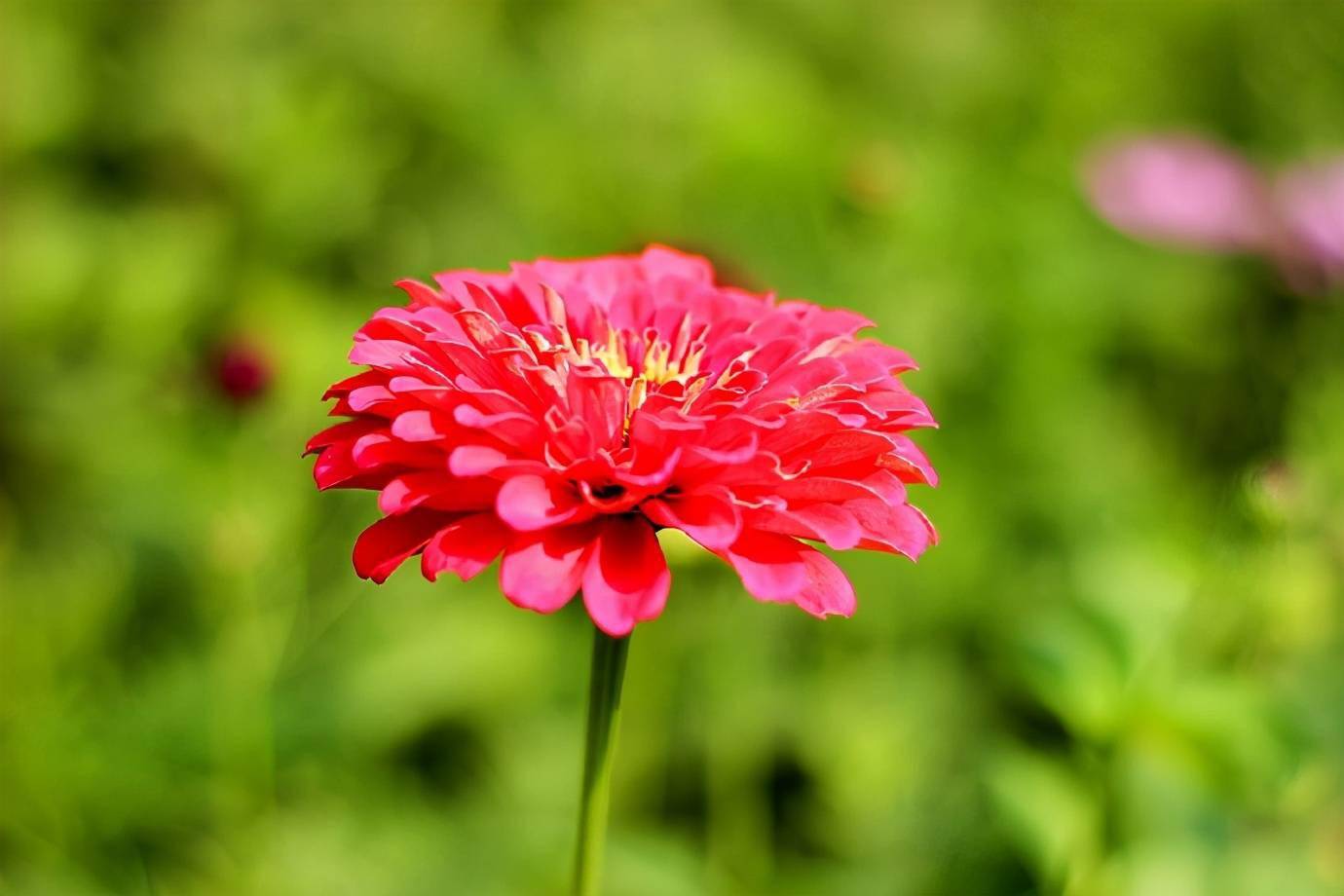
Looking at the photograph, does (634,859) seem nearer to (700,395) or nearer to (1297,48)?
(700,395)

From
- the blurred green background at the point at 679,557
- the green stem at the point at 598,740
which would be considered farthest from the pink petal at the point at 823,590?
the blurred green background at the point at 679,557

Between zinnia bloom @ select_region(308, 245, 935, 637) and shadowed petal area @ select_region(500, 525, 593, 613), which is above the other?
zinnia bloom @ select_region(308, 245, 935, 637)

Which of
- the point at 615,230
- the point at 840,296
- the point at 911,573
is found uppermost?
the point at 615,230

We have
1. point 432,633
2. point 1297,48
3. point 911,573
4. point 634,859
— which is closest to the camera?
point 634,859

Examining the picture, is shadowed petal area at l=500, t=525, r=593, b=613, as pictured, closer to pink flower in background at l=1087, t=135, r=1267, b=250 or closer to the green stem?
the green stem

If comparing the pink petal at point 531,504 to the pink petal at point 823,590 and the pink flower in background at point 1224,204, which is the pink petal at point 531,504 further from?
the pink flower in background at point 1224,204

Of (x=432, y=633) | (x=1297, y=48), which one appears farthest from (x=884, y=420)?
(x=1297, y=48)


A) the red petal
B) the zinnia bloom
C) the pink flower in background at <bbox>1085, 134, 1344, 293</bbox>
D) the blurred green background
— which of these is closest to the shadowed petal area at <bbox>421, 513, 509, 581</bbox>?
the zinnia bloom
